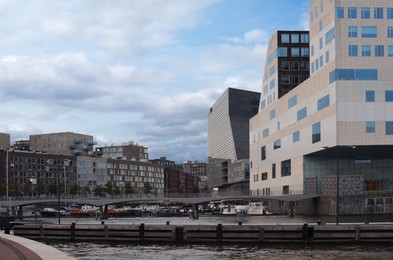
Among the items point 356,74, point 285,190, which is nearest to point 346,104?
point 356,74

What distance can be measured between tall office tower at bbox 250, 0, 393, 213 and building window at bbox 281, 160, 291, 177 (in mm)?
2675

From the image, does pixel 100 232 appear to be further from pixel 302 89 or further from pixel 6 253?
pixel 302 89

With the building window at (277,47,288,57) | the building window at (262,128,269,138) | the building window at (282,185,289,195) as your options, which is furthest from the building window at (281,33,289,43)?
the building window at (282,185,289,195)

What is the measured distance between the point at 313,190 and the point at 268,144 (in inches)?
1341

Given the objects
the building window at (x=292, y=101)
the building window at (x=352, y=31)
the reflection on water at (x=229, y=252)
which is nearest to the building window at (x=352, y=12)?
the building window at (x=352, y=31)

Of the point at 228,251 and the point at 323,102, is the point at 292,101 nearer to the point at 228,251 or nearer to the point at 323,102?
the point at 323,102

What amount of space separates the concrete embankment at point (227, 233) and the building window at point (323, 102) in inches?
2173

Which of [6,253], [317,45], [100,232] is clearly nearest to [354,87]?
[317,45]

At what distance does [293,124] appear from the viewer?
14025 cm

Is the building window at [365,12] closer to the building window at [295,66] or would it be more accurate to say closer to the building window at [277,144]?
the building window at [277,144]

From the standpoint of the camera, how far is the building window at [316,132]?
123 meters

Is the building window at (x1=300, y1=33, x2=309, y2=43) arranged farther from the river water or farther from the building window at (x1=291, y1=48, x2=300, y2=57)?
the river water

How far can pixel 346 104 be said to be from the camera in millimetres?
115250

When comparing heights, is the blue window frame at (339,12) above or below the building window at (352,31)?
above
